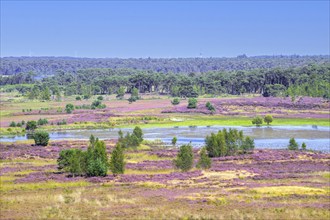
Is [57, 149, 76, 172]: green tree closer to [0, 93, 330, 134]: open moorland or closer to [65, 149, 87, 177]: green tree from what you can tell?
[65, 149, 87, 177]: green tree

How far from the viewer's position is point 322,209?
38.1 m

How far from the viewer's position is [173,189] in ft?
152

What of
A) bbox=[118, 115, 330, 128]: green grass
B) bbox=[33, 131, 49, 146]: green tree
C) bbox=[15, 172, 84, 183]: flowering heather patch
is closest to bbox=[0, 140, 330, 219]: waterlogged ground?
bbox=[15, 172, 84, 183]: flowering heather patch

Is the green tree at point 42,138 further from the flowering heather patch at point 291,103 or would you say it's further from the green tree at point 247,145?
the flowering heather patch at point 291,103

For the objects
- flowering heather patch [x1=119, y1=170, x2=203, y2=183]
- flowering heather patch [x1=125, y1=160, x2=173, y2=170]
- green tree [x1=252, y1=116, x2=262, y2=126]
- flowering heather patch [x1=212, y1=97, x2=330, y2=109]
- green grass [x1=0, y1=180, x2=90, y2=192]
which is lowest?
flowering heather patch [x1=125, y1=160, x2=173, y2=170]

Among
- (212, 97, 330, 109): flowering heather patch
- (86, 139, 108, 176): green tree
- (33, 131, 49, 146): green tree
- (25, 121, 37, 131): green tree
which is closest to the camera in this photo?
(86, 139, 108, 176): green tree

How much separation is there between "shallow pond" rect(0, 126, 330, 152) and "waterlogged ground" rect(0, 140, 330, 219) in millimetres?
15071

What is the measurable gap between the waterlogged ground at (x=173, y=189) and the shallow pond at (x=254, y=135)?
49.4ft

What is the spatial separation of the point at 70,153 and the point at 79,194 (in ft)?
40.5

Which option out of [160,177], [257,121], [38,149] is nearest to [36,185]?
[160,177]

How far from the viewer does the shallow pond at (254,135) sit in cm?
8451

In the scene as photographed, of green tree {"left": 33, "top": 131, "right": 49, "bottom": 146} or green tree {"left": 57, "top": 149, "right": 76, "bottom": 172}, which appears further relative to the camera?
green tree {"left": 33, "top": 131, "right": 49, "bottom": 146}

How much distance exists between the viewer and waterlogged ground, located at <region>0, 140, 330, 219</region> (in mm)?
36750

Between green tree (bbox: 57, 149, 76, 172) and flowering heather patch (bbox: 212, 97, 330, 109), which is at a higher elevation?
flowering heather patch (bbox: 212, 97, 330, 109)
